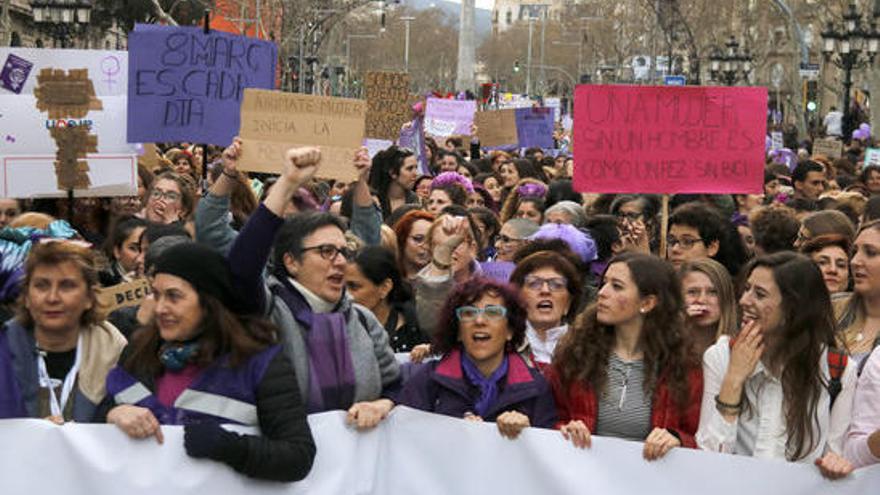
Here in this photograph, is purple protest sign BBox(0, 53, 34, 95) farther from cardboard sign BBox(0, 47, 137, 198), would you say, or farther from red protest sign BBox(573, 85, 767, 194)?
red protest sign BBox(573, 85, 767, 194)

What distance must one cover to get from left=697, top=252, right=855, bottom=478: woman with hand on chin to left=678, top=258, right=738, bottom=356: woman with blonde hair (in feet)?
3.30

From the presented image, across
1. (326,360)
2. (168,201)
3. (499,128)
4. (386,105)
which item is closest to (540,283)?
(326,360)

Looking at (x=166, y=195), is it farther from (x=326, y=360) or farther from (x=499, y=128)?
(x=499, y=128)

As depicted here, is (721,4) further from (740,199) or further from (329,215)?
(329,215)

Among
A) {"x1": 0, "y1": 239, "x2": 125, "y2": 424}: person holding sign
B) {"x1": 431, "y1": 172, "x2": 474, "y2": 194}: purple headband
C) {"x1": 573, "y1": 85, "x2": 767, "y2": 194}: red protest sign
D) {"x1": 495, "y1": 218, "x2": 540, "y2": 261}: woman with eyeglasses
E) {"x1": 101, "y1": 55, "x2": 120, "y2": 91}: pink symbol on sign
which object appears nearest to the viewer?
{"x1": 0, "y1": 239, "x2": 125, "y2": 424}: person holding sign

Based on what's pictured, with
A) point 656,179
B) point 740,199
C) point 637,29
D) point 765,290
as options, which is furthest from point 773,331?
point 637,29

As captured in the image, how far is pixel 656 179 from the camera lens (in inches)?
327

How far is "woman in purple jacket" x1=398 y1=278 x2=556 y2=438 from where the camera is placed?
4.86 meters

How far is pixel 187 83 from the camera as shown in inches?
324

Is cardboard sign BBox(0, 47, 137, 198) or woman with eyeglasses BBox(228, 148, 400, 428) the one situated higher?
cardboard sign BBox(0, 47, 137, 198)

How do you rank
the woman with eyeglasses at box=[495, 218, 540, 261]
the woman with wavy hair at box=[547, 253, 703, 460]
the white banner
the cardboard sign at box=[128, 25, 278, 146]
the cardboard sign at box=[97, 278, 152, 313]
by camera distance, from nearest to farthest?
the white banner < the woman with wavy hair at box=[547, 253, 703, 460] < the cardboard sign at box=[97, 278, 152, 313] < the woman with eyeglasses at box=[495, 218, 540, 261] < the cardboard sign at box=[128, 25, 278, 146]

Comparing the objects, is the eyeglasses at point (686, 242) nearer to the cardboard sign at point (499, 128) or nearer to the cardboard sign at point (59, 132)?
the cardboard sign at point (59, 132)

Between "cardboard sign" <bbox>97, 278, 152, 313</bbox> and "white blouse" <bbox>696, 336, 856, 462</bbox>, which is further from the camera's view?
"cardboard sign" <bbox>97, 278, 152, 313</bbox>

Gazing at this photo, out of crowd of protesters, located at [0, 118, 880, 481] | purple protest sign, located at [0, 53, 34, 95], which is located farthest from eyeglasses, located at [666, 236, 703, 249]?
purple protest sign, located at [0, 53, 34, 95]
